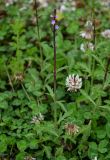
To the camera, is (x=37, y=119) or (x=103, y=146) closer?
(x=103, y=146)

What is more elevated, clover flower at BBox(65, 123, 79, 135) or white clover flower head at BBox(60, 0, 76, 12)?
white clover flower head at BBox(60, 0, 76, 12)

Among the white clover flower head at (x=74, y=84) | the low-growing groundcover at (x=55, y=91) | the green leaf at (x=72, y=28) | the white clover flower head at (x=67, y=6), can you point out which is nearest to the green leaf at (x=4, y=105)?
the low-growing groundcover at (x=55, y=91)

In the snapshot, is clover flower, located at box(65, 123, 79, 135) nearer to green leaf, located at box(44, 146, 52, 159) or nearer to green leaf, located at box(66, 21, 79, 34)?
green leaf, located at box(44, 146, 52, 159)

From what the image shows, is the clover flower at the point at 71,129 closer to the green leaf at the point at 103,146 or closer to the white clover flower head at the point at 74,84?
the green leaf at the point at 103,146

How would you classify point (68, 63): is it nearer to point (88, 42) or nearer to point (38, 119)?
point (88, 42)

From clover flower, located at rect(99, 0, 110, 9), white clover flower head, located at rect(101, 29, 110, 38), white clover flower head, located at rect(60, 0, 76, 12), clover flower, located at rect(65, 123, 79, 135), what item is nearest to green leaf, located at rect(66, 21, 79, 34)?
white clover flower head, located at rect(101, 29, 110, 38)

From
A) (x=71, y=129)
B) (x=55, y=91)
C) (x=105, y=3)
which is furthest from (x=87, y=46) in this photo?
(x=105, y=3)

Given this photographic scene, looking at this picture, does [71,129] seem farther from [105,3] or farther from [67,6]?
[105,3]

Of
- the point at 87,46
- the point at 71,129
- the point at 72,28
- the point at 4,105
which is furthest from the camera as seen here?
the point at 72,28

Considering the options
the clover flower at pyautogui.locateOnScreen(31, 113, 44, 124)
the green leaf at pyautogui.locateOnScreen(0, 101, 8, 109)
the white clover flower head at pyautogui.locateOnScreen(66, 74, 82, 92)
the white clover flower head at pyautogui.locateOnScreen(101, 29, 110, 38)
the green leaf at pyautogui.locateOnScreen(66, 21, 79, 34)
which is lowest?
the clover flower at pyautogui.locateOnScreen(31, 113, 44, 124)

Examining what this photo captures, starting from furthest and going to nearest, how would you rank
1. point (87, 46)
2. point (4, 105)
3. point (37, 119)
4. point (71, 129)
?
point (87, 46)
point (4, 105)
point (37, 119)
point (71, 129)
